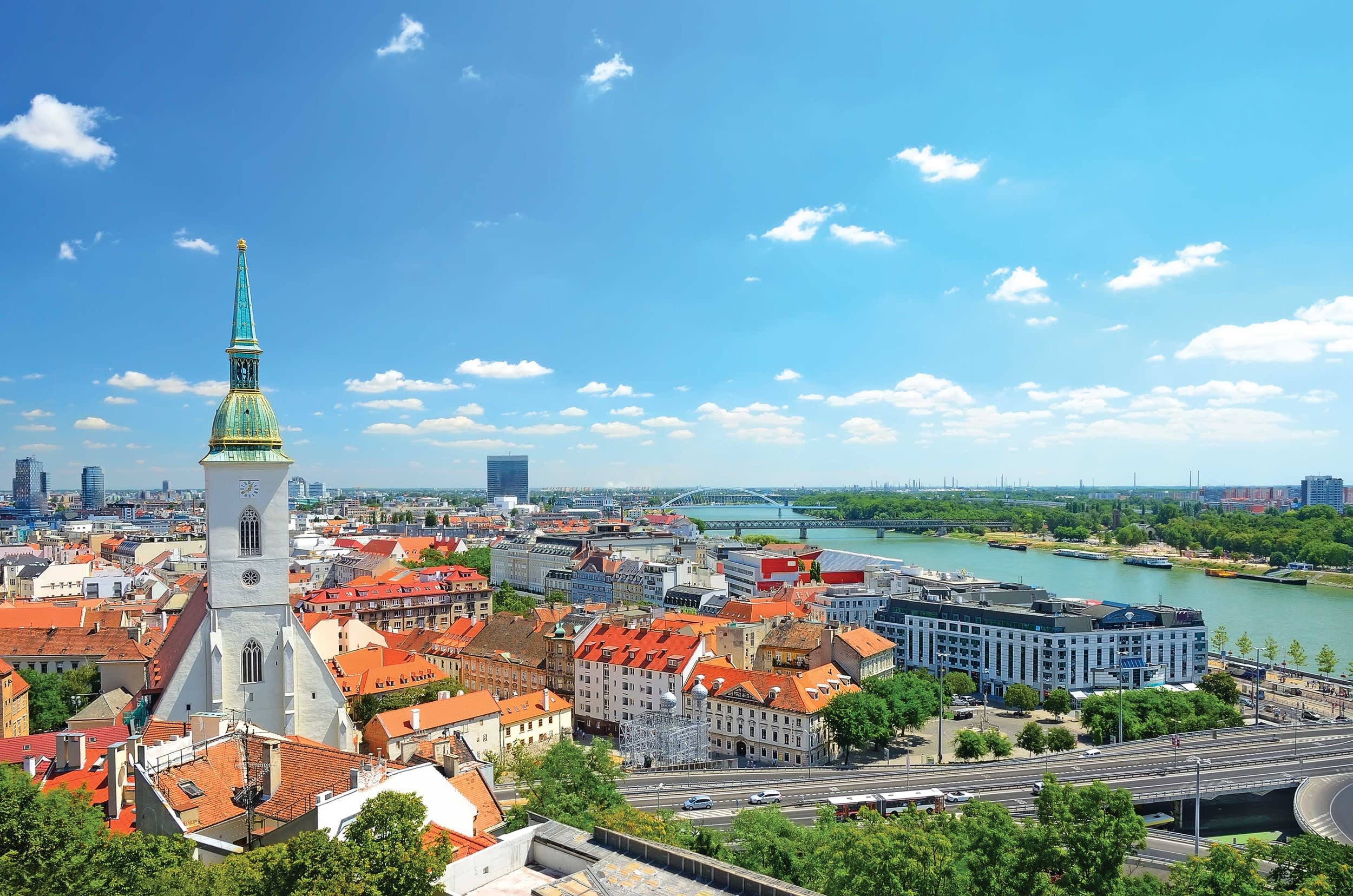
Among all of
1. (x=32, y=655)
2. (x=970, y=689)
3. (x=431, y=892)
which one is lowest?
(x=970, y=689)

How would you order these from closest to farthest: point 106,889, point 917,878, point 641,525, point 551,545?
point 106,889 → point 917,878 → point 551,545 → point 641,525

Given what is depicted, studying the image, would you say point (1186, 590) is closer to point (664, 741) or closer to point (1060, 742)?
point (1060, 742)

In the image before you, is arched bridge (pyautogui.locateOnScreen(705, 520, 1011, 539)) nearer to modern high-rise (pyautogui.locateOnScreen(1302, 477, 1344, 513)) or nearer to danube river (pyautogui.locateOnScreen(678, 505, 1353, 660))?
danube river (pyautogui.locateOnScreen(678, 505, 1353, 660))

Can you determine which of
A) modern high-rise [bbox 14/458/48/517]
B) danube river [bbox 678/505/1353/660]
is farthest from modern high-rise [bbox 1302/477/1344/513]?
modern high-rise [bbox 14/458/48/517]

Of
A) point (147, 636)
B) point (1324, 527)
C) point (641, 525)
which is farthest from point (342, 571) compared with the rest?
point (1324, 527)

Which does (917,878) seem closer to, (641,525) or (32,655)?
(32,655)

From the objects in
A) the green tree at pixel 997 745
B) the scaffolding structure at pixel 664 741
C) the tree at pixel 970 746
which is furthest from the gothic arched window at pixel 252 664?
the green tree at pixel 997 745
